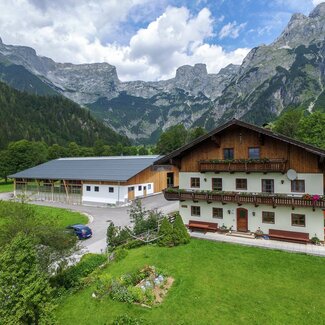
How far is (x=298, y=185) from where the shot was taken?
66.9 ft

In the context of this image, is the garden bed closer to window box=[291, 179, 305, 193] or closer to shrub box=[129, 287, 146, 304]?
shrub box=[129, 287, 146, 304]

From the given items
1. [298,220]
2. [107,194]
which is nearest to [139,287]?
[298,220]

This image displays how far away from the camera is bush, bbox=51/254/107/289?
16.0 metres

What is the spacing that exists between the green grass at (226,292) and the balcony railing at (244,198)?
149 inches

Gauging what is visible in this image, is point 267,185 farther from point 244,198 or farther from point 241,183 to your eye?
point 244,198

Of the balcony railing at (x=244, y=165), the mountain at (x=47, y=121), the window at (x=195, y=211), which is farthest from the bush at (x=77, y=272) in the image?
the mountain at (x=47, y=121)

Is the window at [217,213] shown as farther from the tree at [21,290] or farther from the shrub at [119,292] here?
the tree at [21,290]

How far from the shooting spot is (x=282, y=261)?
55.4ft

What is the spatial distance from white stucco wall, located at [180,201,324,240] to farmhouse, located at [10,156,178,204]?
54.1ft

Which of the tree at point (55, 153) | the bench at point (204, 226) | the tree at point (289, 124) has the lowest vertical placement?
the bench at point (204, 226)

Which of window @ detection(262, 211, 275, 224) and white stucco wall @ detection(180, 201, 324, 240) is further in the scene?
window @ detection(262, 211, 275, 224)

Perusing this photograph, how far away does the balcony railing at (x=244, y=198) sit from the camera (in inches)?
749

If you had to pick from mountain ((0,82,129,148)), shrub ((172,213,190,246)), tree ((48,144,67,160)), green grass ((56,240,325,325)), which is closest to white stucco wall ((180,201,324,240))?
green grass ((56,240,325,325))

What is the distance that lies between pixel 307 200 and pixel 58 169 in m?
47.3
